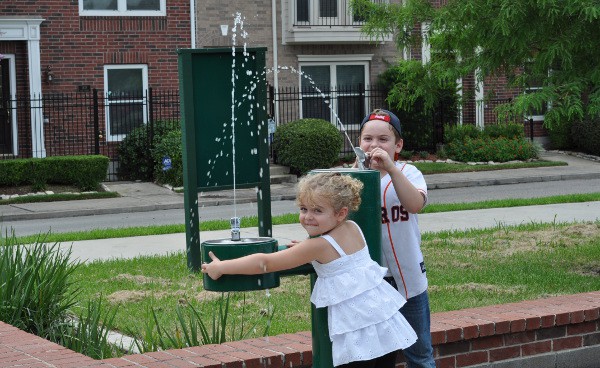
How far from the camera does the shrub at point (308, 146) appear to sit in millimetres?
24609

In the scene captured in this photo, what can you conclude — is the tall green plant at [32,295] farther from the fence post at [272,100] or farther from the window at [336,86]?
the window at [336,86]

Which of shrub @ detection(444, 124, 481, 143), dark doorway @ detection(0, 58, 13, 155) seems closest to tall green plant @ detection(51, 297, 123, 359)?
dark doorway @ detection(0, 58, 13, 155)

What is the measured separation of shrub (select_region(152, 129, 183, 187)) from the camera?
77.2ft

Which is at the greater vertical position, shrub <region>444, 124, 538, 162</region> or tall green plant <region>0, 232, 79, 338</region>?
shrub <region>444, 124, 538, 162</region>

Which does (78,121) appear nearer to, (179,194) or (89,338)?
(179,194)

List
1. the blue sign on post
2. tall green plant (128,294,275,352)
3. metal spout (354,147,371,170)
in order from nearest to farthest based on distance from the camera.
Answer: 1. metal spout (354,147,371,170)
2. tall green plant (128,294,275,352)
3. the blue sign on post

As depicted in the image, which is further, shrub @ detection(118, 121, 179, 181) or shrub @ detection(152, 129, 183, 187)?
shrub @ detection(118, 121, 179, 181)

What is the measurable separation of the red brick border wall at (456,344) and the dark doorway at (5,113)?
18.7 metres

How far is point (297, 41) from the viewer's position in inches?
1079

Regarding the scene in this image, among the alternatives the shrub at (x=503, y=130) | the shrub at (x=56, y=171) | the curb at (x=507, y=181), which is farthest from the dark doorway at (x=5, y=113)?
the shrub at (x=503, y=130)

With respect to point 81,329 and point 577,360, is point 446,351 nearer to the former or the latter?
point 577,360

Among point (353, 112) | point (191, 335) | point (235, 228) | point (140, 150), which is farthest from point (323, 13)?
point (235, 228)

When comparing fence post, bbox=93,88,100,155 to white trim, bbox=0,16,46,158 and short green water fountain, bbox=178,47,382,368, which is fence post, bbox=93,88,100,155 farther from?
short green water fountain, bbox=178,47,382,368

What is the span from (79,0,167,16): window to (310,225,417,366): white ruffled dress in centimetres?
2157
